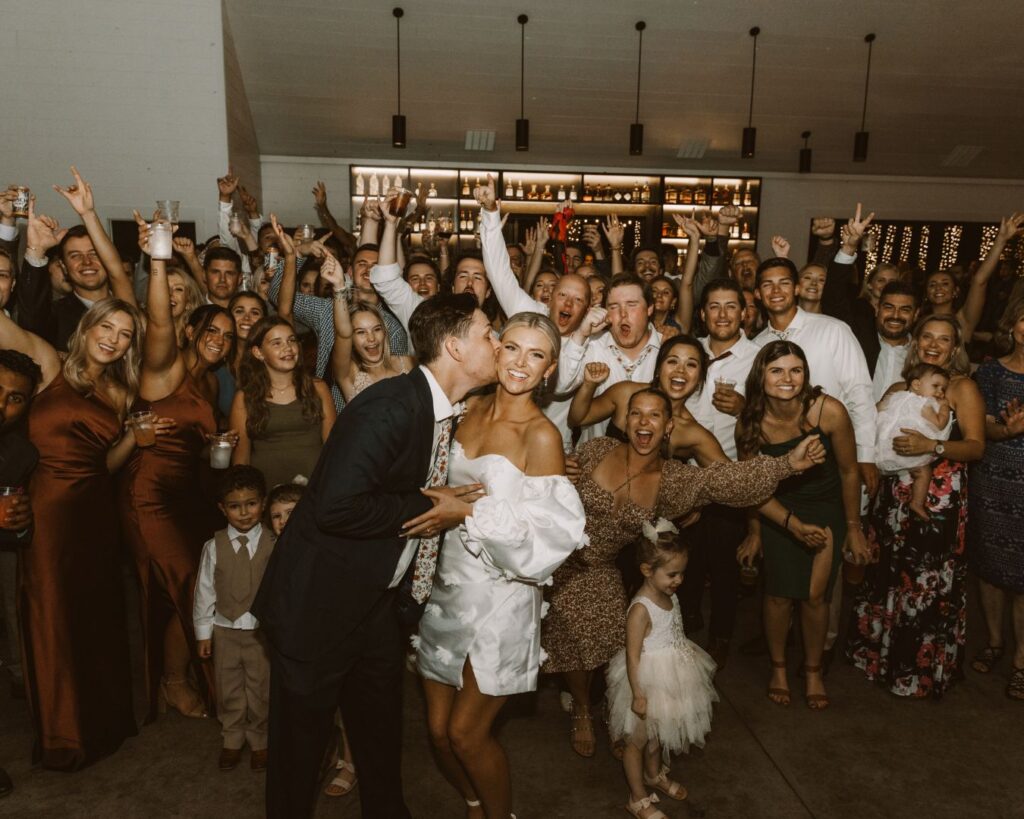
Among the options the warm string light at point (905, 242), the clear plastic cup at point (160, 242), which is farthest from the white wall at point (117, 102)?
the warm string light at point (905, 242)

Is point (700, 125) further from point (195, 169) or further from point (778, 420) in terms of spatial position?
point (778, 420)

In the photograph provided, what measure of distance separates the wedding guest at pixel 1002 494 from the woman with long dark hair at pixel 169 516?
10.4 ft

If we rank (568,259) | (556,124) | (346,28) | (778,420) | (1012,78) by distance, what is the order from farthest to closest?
(556,124) → (1012,78) → (346,28) → (568,259) → (778,420)

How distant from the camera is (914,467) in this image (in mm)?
2941

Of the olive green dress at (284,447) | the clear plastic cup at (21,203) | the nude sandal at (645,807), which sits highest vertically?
the clear plastic cup at (21,203)

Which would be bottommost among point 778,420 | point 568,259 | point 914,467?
point 914,467

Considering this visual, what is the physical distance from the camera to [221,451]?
2.62m

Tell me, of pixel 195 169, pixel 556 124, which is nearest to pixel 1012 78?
pixel 556 124

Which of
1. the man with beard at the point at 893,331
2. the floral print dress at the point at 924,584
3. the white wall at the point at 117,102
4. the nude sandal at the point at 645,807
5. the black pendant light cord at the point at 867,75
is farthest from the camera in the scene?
the black pendant light cord at the point at 867,75

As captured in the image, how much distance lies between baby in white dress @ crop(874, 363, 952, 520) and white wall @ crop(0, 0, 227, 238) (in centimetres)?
563

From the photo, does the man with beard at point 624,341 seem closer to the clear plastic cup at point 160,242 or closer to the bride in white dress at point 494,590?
the bride in white dress at point 494,590

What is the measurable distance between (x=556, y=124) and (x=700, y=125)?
5.67 ft

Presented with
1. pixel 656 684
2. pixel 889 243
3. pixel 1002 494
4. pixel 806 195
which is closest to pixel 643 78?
pixel 806 195

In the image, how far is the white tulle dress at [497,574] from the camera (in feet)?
5.91
